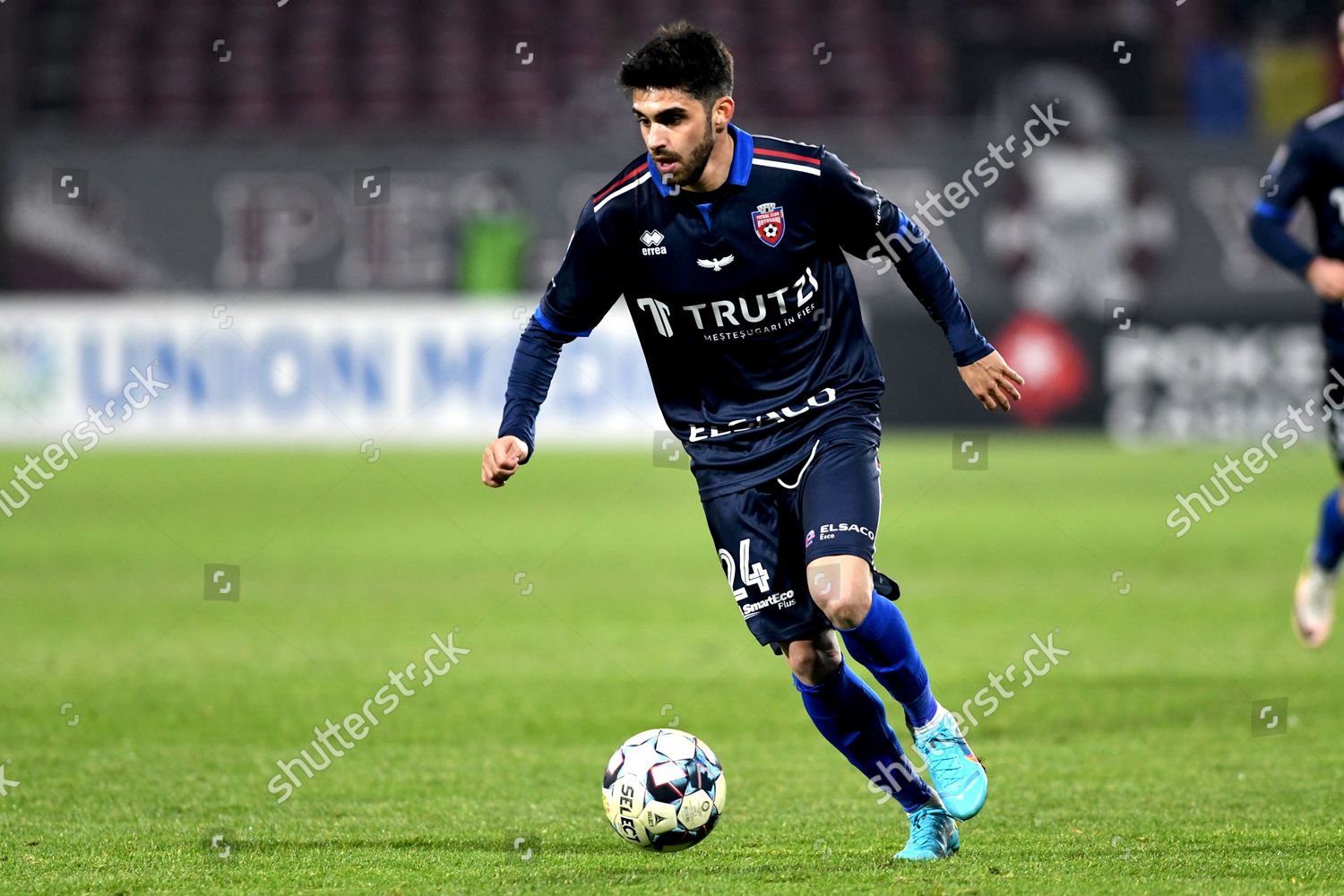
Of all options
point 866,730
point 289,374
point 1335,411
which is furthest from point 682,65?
point 289,374

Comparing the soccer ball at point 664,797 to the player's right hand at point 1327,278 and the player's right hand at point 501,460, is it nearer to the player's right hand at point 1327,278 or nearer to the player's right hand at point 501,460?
the player's right hand at point 501,460

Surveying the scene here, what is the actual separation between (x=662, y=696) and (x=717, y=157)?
378 centimetres

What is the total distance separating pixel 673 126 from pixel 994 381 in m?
1.16

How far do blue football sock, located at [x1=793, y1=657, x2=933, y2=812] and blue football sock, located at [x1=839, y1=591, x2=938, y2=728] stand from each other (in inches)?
4.0

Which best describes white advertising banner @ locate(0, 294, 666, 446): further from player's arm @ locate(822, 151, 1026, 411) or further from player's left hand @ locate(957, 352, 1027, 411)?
player's left hand @ locate(957, 352, 1027, 411)

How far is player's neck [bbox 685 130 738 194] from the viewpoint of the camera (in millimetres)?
5070

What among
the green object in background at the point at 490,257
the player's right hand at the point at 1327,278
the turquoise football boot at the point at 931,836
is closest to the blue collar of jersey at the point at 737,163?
the turquoise football boot at the point at 931,836

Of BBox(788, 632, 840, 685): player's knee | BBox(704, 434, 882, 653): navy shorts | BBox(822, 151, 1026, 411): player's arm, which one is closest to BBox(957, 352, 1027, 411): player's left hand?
BBox(822, 151, 1026, 411): player's arm

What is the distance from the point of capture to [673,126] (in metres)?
4.92

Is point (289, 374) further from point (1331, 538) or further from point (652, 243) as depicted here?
point (652, 243)

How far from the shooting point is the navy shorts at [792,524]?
495 centimetres

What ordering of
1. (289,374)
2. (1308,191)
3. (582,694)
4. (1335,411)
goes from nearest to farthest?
(1308,191) < (1335,411) < (582,694) < (289,374)

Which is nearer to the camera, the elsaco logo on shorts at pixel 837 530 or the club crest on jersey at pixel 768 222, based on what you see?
Answer: the elsaco logo on shorts at pixel 837 530

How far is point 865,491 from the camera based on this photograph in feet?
16.4
